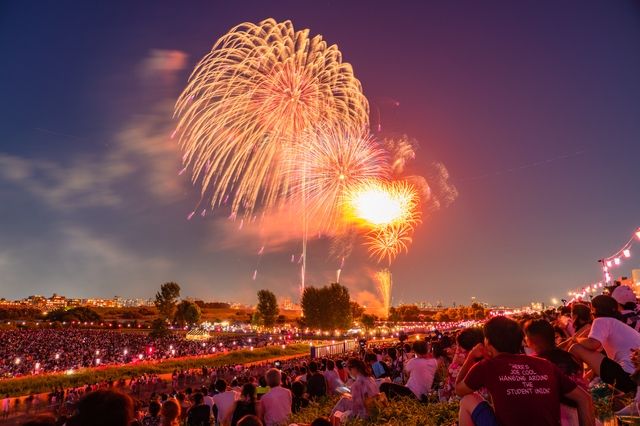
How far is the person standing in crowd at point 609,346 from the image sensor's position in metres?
4.93

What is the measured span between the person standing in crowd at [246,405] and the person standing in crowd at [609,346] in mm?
5282

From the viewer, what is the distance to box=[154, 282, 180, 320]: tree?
119 metres

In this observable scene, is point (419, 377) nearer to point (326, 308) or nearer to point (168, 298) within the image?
point (326, 308)

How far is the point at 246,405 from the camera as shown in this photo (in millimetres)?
7727

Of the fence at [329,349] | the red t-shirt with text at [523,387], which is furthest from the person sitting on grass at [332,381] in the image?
the fence at [329,349]

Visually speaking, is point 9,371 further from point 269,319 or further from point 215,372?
point 269,319

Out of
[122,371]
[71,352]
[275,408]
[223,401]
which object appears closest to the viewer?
[275,408]

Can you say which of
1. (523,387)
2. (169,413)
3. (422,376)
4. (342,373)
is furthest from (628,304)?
(169,413)

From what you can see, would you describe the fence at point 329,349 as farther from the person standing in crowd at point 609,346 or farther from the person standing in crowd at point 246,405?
the person standing in crowd at point 609,346

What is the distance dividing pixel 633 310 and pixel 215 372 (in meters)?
41.0

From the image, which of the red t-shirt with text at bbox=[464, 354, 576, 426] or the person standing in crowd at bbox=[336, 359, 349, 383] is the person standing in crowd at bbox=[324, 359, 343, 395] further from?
the red t-shirt with text at bbox=[464, 354, 576, 426]

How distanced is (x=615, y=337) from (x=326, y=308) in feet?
307

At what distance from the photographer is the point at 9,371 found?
37000 mm

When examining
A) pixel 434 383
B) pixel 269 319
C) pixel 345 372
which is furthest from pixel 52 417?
pixel 269 319
